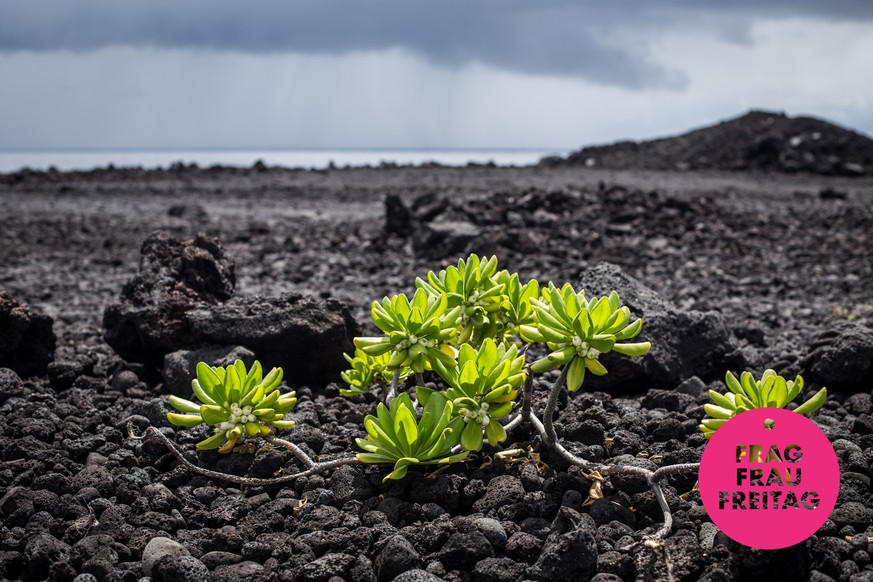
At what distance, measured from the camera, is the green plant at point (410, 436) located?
3.14m

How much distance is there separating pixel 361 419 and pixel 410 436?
3.33 ft

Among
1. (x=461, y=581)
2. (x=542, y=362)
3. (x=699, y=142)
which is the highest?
(x=699, y=142)

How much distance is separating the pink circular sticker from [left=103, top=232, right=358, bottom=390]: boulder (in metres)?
2.51

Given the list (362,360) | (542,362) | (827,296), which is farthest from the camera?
(827,296)

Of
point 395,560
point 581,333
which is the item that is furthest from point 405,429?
point 581,333

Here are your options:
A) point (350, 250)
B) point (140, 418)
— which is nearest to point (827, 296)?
point (350, 250)

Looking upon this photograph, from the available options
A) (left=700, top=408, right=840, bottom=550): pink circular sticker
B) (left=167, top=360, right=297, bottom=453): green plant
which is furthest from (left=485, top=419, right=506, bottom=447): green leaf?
(left=167, top=360, right=297, bottom=453): green plant

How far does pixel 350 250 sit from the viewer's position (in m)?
9.99

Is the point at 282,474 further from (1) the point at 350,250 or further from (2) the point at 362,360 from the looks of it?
(1) the point at 350,250

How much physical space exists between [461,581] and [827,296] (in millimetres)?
6431

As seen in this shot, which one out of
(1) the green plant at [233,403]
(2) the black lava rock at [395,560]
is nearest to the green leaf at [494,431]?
(2) the black lava rock at [395,560]

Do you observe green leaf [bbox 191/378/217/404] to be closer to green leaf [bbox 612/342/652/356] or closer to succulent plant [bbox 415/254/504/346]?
succulent plant [bbox 415/254/504/346]

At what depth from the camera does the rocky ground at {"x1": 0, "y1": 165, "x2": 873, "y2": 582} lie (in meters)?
2.92

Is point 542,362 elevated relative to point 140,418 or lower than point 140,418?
elevated
